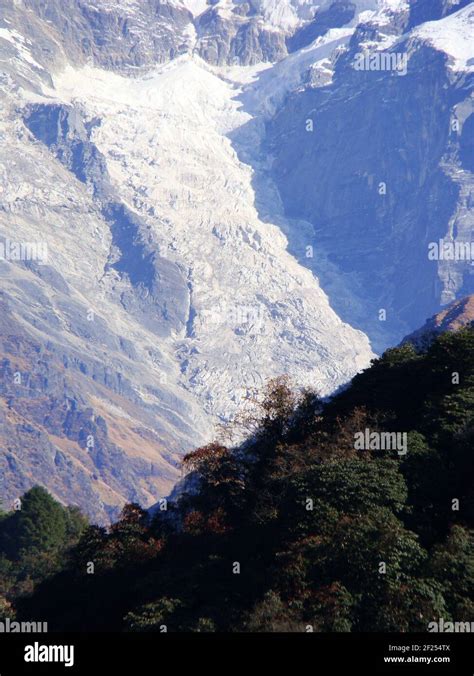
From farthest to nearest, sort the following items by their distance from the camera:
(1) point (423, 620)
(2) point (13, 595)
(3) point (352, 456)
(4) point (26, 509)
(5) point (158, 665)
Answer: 1. (4) point (26, 509)
2. (2) point (13, 595)
3. (3) point (352, 456)
4. (1) point (423, 620)
5. (5) point (158, 665)

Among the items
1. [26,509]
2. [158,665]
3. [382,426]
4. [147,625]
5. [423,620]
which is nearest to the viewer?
[158,665]

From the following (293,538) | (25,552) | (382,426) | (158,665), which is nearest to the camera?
(158,665)

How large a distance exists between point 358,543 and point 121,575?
18158 mm

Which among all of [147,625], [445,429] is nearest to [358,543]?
[147,625]

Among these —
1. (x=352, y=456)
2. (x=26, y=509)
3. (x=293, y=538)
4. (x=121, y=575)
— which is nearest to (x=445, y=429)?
(x=352, y=456)

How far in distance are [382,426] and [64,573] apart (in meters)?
22.3

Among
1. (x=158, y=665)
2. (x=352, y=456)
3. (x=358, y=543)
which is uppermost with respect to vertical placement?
(x=352, y=456)

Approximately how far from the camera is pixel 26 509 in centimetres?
11781

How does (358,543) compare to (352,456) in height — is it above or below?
below

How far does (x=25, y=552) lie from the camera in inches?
4235

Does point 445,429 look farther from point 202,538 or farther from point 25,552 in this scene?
point 25,552

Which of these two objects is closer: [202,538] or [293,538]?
[293,538]

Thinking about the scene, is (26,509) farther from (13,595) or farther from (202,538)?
(202,538)

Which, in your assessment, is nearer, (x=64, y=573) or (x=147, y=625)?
(x=147, y=625)
